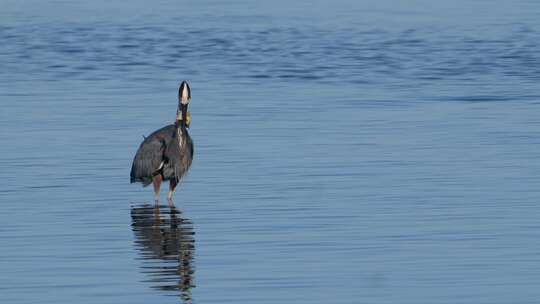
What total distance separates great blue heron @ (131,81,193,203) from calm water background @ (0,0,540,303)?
305 millimetres

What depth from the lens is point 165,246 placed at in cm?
1487

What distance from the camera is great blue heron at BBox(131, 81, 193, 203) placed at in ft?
57.5

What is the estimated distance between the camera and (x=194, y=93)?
28.0 m

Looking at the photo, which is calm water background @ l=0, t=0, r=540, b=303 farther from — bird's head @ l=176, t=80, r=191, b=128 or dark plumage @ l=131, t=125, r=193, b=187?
bird's head @ l=176, t=80, r=191, b=128

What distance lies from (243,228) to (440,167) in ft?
14.2

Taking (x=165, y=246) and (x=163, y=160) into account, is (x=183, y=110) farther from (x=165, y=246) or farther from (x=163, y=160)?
(x=165, y=246)

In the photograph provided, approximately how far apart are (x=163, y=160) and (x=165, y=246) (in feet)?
9.44

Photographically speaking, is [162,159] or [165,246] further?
[162,159]

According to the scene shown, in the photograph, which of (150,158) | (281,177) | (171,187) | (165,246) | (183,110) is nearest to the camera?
(165,246)

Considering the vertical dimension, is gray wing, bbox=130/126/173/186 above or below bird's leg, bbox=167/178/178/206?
above

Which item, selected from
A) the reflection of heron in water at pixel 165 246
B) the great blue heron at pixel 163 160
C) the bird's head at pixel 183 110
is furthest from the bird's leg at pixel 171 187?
the bird's head at pixel 183 110

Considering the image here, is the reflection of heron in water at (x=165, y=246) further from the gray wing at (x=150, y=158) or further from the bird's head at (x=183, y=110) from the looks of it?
the bird's head at (x=183, y=110)

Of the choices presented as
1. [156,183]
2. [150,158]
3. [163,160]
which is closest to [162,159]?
[163,160]

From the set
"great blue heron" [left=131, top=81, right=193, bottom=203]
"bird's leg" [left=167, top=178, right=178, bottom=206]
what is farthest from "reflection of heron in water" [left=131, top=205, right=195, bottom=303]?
"great blue heron" [left=131, top=81, right=193, bottom=203]
